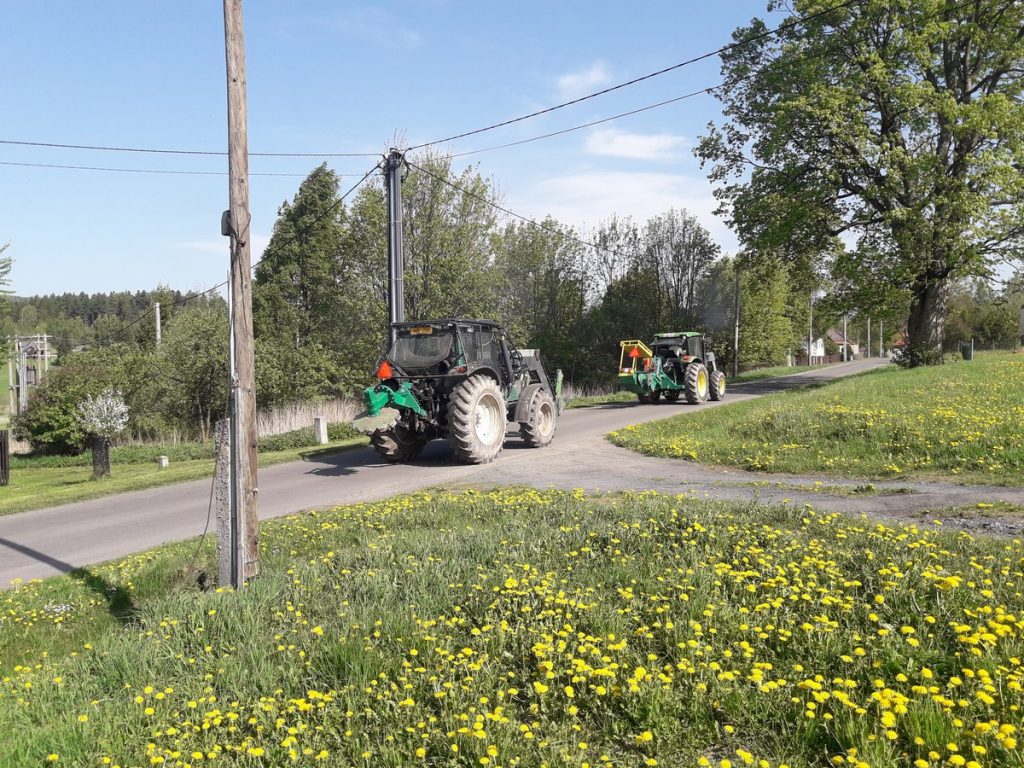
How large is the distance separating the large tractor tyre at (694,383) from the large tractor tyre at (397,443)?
11137 mm

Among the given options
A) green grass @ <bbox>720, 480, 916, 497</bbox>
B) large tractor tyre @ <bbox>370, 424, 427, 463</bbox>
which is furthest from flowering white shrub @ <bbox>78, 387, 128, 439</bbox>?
green grass @ <bbox>720, 480, 916, 497</bbox>

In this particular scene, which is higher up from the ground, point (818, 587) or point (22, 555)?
point (818, 587)

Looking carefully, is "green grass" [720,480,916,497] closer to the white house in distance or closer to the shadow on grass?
the shadow on grass

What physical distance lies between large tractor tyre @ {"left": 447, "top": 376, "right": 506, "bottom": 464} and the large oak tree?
1855cm

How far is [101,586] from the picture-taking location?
7.46m

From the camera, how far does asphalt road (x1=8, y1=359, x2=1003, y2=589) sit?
9336mm

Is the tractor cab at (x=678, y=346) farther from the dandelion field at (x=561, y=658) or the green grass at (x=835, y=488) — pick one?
the dandelion field at (x=561, y=658)

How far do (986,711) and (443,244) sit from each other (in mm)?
28509

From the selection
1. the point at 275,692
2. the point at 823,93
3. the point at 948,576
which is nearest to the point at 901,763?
the point at 948,576

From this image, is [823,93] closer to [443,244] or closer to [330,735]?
[443,244]

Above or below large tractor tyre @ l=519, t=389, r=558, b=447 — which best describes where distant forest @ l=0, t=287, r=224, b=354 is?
above

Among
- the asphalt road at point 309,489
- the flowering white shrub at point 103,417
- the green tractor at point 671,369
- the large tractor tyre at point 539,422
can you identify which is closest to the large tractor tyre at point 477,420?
the asphalt road at point 309,489

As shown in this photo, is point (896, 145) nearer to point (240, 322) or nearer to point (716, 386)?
point (716, 386)

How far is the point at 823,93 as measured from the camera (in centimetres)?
2605
